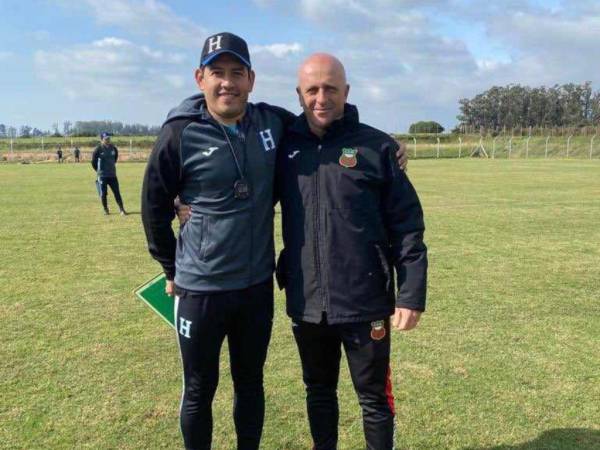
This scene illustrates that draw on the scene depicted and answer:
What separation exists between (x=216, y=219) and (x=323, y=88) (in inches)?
31.2

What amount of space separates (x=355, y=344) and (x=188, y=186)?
1.12 metres

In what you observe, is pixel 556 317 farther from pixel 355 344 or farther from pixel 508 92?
pixel 508 92

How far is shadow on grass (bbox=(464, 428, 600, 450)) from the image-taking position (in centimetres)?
324

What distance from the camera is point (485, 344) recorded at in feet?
15.8

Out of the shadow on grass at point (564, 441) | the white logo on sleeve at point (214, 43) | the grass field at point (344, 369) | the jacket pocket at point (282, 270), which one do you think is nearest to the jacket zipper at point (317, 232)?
the jacket pocket at point (282, 270)

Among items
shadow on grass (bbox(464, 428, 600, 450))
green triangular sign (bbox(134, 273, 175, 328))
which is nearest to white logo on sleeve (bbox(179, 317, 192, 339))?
green triangular sign (bbox(134, 273, 175, 328))

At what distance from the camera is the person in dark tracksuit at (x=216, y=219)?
8.46 feet

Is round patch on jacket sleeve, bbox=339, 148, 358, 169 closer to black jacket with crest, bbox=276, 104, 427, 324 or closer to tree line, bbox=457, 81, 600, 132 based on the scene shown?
black jacket with crest, bbox=276, 104, 427, 324

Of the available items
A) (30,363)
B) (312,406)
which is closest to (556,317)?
(312,406)

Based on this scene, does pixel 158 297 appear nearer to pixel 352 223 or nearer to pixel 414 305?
pixel 352 223

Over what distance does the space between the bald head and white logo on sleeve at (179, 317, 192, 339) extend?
3.77 ft

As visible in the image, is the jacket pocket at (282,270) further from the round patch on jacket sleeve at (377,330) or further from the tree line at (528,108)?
the tree line at (528,108)

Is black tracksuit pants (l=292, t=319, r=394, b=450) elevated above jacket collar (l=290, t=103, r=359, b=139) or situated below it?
below

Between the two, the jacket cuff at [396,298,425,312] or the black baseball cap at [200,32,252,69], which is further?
the jacket cuff at [396,298,425,312]
